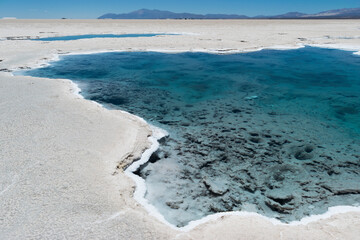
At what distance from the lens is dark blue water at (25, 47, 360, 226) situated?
15.0 ft

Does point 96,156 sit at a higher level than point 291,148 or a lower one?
higher

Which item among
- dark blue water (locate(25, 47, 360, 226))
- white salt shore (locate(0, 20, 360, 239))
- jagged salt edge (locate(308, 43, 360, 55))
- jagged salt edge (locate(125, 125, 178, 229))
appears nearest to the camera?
white salt shore (locate(0, 20, 360, 239))

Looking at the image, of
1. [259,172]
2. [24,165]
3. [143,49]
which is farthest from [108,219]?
[143,49]

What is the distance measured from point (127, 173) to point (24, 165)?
1.73 meters

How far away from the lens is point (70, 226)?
10.8ft

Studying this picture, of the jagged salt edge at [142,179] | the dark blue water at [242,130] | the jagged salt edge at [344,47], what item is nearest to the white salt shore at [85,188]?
the jagged salt edge at [142,179]

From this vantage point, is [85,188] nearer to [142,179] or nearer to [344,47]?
[142,179]

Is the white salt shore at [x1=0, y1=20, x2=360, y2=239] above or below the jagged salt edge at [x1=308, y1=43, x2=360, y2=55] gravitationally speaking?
below

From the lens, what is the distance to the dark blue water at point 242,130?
4570 mm

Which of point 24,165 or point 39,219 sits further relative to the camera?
point 24,165

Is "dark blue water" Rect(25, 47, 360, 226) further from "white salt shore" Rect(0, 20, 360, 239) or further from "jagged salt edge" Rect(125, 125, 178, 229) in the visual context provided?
"white salt shore" Rect(0, 20, 360, 239)

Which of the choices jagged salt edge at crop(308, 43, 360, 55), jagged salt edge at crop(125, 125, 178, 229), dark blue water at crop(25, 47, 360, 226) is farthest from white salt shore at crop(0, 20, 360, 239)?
jagged salt edge at crop(308, 43, 360, 55)

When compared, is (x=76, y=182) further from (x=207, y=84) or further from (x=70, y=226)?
(x=207, y=84)

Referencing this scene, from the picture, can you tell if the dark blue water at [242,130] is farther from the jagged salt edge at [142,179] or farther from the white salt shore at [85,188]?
the white salt shore at [85,188]
